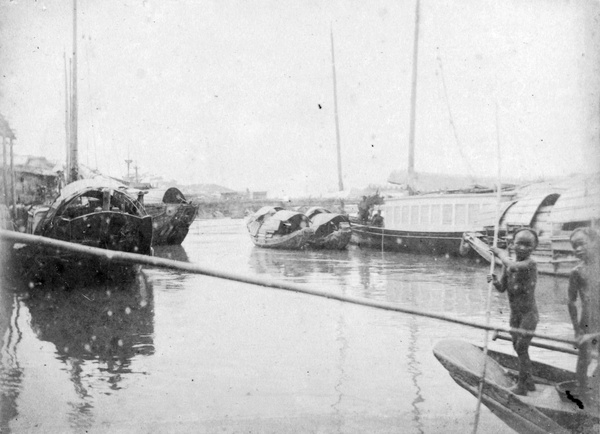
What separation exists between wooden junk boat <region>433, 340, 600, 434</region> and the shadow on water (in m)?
3.41

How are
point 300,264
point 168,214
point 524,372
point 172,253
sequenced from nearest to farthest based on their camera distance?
point 524,372, point 300,264, point 172,253, point 168,214

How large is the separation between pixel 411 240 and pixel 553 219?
24.9 ft

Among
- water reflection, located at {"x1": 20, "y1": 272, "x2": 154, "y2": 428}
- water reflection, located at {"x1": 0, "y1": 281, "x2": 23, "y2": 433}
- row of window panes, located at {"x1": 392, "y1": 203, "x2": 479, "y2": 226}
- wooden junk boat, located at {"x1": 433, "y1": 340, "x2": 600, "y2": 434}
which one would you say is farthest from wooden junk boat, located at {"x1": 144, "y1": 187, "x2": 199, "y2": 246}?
wooden junk boat, located at {"x1": 433, "y1": 340, "x2": 600, "y2": 434}

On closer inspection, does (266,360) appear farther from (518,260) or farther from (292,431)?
(518,260)

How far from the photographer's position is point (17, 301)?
10055mm

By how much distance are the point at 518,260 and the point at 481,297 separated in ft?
25.1

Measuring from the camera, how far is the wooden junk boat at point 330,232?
75.5ft

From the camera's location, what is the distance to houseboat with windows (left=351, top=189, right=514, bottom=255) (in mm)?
18250

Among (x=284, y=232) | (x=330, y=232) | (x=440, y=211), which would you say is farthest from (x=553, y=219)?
(x=284, y=232)

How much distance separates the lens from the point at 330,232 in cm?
2386

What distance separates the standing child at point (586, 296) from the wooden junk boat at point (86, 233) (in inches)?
403

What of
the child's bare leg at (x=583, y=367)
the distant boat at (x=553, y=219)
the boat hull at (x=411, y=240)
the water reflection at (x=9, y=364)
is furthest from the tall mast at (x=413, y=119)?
the child's bare leg at (x=583, y=367)

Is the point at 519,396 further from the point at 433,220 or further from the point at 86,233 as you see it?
the point at 433,220

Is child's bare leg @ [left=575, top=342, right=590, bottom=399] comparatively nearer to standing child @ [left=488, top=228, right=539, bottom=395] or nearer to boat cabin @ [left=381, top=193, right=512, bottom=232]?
standing child @ [left=488, top=228, right=539, bottom=395]
